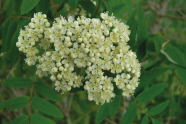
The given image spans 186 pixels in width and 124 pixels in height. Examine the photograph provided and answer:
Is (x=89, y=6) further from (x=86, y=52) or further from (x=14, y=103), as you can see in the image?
(x=14, y=103)

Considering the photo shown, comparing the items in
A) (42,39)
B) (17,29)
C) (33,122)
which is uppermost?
(17,29)

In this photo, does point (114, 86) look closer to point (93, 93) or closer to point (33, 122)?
point (93, 93)

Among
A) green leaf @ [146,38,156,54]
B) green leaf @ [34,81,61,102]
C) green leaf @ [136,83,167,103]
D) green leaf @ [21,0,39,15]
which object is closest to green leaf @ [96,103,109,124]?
green leaf @ [136,83,167,103]

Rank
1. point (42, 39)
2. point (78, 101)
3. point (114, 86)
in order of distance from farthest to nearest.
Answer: point (78, 101)
point (114, 86)
point (42, 39)

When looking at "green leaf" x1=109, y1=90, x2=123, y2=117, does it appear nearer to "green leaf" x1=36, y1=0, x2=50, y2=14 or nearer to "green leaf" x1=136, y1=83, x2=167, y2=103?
"green leaf" x1=136, y1=83, x2=167, y2=103

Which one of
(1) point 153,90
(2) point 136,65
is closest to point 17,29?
(2) point 136,65

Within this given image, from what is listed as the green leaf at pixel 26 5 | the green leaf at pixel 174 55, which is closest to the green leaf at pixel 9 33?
the green leaf at pixel 26 5
